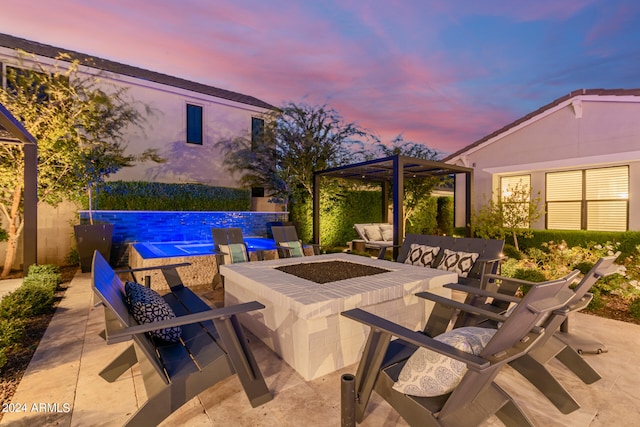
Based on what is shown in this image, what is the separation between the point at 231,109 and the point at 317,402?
12280mm

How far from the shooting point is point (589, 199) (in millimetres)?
9383

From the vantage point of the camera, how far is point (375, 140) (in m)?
14.5

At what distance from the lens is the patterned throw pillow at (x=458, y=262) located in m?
4.42

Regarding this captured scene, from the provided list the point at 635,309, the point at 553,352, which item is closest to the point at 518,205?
the point at 635,309

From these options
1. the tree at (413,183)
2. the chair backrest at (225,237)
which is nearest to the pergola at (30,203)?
the chair backrest at (225,237)

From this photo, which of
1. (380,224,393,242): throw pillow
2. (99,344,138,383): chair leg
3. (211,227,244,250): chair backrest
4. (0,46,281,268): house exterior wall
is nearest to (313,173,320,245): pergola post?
(380,224,393,242): throw pillow

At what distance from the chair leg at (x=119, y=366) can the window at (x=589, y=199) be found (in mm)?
11545

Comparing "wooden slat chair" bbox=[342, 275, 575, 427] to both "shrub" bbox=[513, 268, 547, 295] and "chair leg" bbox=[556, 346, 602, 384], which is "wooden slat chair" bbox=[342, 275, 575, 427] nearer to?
"chair leg" bbox=[556, 346, 602, 384]

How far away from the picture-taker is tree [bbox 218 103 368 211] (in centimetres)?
1163

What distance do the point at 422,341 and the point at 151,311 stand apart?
1.78m

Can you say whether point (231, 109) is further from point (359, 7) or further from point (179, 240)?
point (359, 7)

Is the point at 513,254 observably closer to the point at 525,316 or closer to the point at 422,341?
the point at 525,316

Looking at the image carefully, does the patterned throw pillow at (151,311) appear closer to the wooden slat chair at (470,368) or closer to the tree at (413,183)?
the wooden slat chair at (470,368)

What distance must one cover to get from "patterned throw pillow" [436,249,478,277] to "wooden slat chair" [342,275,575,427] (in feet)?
8.30
